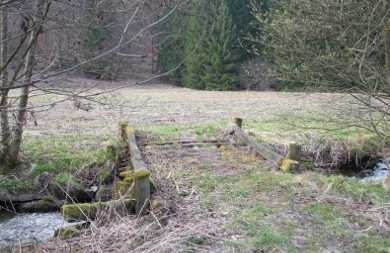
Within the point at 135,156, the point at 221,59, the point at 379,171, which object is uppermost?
the point at 221,59

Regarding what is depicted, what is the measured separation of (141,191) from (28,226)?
11.0ft

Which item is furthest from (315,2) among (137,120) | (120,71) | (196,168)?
(137,120)

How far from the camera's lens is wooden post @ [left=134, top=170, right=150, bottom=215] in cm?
689

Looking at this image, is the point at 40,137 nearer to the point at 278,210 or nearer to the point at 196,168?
the point at 196,168

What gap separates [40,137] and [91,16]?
11.0 m

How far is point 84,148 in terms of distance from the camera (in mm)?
12586

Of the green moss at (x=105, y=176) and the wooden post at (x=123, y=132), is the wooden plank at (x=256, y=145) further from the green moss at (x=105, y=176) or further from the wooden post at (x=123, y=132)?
the green moss at (x=105, y=176)

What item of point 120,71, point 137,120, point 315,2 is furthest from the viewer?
point 137,120

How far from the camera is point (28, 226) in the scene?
29.4ft

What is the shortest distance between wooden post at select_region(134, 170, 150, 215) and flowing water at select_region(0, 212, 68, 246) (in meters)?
2.01

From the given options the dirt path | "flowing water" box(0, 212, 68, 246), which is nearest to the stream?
"flowing water" box(0, 212, 68, 246)

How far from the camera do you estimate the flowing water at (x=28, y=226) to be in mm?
8234

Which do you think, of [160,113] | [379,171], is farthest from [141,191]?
[160,113]

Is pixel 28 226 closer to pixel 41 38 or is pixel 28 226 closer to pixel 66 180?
pixel 66 180
